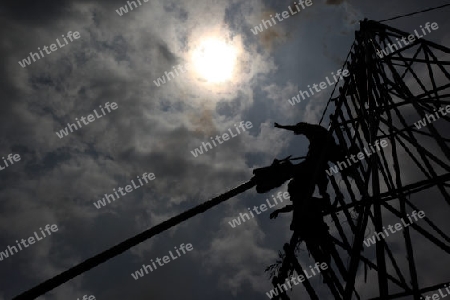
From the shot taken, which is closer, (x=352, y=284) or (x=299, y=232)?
(x=352, y=284)

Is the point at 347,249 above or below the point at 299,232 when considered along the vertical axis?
below

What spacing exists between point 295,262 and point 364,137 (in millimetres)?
2966

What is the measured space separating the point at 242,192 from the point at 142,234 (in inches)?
66.3

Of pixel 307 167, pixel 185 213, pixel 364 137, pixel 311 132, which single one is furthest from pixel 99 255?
pixel 364 137

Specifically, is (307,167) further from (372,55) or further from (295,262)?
(372,55)

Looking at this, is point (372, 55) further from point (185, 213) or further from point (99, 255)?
point (99, 255)

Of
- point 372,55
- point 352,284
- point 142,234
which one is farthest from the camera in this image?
point 372,55

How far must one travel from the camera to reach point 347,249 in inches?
193

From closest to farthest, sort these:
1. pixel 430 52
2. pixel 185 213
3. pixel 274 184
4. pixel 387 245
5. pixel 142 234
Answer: pixel 142 234 → pixel 185 213 → pixel 387 245 → pixel 274 184 → pixel 430 52

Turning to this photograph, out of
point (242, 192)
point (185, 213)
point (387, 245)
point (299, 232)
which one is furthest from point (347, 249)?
point (185, 213)

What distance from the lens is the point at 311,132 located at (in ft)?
19.0

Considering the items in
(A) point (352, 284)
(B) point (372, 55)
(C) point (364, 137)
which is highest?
(B) point (372, 55)

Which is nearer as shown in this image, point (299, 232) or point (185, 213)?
point (185, 213)

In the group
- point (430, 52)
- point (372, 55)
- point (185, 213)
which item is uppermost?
point (372, 55)
